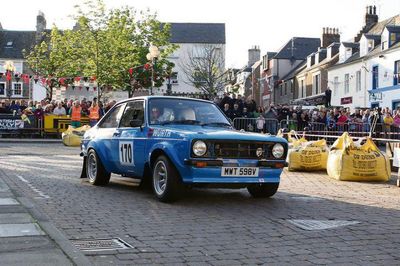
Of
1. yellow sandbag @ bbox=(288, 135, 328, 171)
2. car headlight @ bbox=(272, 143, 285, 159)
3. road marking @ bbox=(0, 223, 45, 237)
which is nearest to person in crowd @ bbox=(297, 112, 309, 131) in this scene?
yellow sandbag @ bbox=(288, 135, 328, 171)

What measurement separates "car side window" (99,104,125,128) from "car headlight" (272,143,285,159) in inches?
120

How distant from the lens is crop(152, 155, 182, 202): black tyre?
7824 millimetres

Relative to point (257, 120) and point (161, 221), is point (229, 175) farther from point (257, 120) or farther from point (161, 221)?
point (257, 120)

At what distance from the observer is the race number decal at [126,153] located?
8.95 meters

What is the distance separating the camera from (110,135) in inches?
382

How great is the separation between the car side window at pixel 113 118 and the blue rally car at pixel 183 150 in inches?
1.2

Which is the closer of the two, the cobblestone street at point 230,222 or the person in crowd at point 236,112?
the cobblestone street at point 230,222

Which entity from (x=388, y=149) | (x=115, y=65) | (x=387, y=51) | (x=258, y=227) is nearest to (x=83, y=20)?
(x=115, y=65)

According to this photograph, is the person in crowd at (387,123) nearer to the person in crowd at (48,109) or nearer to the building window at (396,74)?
the person in crowd at (48,109)

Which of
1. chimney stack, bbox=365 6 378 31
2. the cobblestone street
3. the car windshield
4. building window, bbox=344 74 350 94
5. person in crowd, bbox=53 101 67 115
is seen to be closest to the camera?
the cobblestone street

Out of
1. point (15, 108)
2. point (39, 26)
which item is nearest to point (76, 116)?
point (15, 108)

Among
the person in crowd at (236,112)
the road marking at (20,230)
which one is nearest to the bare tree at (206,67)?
the person in crowd at (236,112)

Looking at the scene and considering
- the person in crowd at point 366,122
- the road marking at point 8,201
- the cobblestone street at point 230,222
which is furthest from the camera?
the person in crowd at point 366,122

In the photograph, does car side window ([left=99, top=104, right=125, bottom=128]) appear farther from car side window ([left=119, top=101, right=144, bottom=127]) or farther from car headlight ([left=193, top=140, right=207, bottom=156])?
car headlight ([left=193, top=140, right=207, bottom=156])
